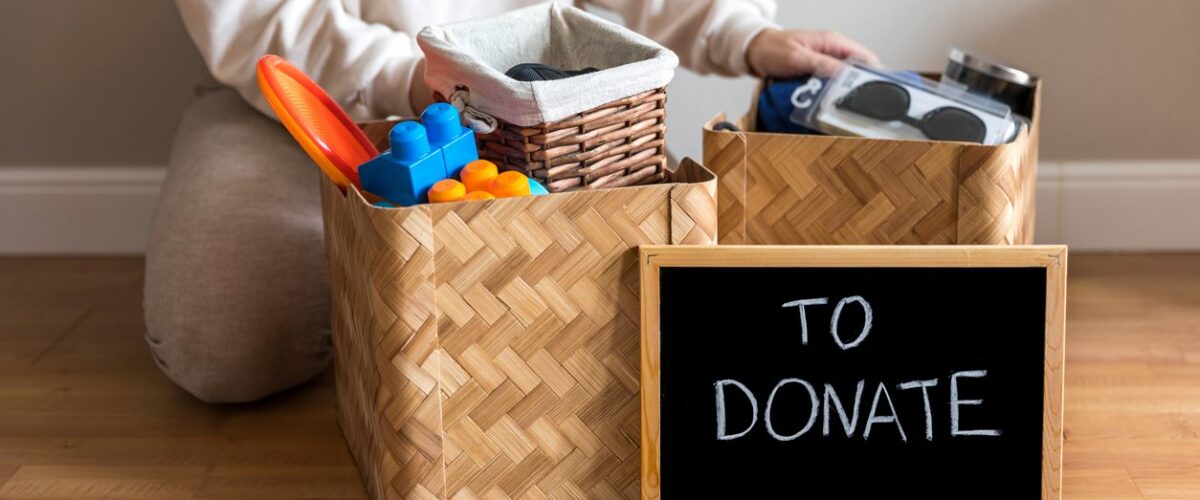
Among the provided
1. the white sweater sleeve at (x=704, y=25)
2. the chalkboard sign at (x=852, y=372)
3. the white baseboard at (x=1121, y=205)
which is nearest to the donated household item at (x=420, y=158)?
the chalkboard sign at (x=852, y=372)

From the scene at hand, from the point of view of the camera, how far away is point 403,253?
847mm

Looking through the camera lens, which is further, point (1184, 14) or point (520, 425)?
point (1184, 14)

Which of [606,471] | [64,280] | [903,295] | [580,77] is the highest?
[580,77]

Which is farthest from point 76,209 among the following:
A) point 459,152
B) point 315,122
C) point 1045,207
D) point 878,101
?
point 1045,207

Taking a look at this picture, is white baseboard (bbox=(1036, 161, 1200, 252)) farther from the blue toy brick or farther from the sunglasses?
the blue toy brick

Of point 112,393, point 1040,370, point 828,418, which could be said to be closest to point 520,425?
point 828,418

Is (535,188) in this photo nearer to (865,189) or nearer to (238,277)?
(865,189)

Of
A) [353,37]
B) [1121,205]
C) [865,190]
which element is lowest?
[1121,205]

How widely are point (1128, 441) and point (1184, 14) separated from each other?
2.21 ft

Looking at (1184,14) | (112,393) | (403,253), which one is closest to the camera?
(403,253)

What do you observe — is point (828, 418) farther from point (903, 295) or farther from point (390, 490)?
point (390, 490)

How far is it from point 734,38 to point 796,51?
0.10 meters

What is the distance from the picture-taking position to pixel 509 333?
35.3 inches

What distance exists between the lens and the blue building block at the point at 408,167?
859 millimetres
